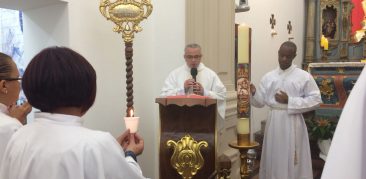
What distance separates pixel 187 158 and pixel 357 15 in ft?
27.6

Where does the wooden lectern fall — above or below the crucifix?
below

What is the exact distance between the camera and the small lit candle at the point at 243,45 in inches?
70.5

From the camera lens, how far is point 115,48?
3.75m

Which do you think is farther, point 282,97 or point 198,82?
point 282,97

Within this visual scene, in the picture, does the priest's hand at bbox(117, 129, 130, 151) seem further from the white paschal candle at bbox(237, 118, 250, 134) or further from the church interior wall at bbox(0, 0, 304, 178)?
the church interior wall at bbox(0, 0, 304, 178)

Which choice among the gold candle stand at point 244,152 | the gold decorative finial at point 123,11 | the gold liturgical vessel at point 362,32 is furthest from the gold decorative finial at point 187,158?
the gold liturgical vessel at point 362,32

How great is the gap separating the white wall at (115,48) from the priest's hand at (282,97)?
108cm

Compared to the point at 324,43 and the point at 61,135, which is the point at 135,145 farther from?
the point at 324,43

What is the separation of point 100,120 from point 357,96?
10.6 feet

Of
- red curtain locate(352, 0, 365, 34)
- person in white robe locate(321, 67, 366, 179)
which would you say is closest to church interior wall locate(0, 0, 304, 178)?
person in white robe locate(321, 67, 366, 179)

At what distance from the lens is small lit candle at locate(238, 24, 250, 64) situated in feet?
5.87

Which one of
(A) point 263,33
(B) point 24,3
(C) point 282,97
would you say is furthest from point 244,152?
(A) point 263,33

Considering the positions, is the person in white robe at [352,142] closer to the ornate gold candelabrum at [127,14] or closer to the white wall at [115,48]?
the ornate gold candelabrum at [127,14]

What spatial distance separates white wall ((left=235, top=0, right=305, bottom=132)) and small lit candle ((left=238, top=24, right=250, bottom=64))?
437 centimetres
